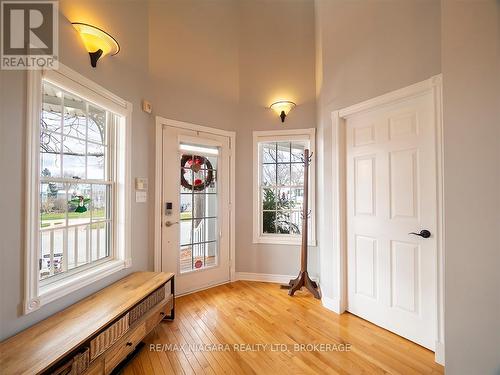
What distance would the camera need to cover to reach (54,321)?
4.87 feet

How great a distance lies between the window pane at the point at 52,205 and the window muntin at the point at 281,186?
2.33m

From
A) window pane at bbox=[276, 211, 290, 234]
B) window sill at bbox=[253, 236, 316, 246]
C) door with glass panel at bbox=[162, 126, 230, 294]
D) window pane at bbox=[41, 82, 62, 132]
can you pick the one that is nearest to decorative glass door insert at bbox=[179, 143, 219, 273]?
door with glass panel at bbox=[162, 126, 230, 294]

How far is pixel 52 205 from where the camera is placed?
1.71 metres

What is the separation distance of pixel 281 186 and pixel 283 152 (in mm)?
508

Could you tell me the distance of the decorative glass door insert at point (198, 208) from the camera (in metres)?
3.03

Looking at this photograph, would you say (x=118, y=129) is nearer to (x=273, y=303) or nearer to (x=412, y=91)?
(x=273, y=303)

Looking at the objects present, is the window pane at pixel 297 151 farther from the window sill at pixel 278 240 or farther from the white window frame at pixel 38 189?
the white window frame at pixel 38 189

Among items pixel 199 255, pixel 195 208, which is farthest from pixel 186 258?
pixel 195 208

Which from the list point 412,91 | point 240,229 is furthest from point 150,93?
point 412,91

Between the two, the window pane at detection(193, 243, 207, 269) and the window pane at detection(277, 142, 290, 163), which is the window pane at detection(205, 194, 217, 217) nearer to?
the window pane at detection(193, 243, 207, 269)

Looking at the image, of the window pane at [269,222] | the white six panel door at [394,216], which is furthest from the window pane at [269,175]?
the white six panel door at [394,216]

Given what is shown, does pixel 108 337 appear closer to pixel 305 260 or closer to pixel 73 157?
pixel 73 157

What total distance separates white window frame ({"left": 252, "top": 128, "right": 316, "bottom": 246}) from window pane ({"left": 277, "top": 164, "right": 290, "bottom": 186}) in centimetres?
30

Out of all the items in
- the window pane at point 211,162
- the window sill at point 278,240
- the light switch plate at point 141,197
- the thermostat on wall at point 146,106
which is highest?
the thermostat on wall at point 146,106
